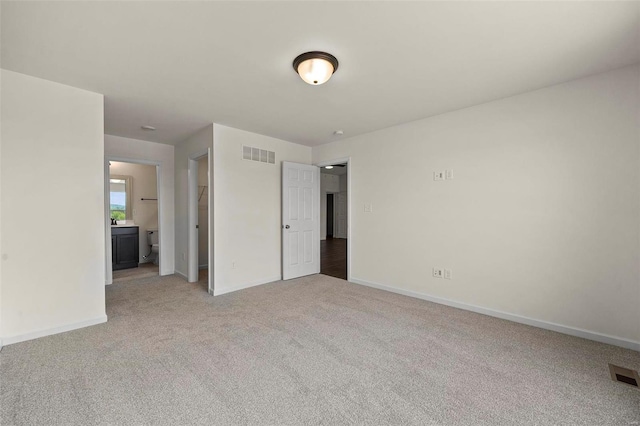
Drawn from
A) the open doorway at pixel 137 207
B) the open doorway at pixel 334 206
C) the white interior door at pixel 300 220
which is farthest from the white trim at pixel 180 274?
the open doorway at pixel 334 206

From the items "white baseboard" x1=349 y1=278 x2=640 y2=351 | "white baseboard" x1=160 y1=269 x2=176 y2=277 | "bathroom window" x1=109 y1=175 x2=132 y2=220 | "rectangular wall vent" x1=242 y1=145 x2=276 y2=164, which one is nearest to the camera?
"white baseboard" x1=349 y1=278 x2=640 y2=351

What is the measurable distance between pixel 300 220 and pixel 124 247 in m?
3.73

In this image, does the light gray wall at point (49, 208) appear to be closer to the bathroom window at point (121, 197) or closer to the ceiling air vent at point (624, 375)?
the bathroom window at point (121, 197)

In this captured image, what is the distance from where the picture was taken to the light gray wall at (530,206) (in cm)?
249

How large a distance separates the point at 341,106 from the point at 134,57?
2.10 metres

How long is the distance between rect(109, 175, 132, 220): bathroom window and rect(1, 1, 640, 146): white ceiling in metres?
3.56

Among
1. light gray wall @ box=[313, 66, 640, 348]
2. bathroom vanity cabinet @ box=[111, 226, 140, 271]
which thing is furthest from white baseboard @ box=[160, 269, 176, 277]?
light gray wall @ box=[313, 66, 640, 348]

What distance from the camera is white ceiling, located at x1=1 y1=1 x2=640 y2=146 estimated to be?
1.78 meters

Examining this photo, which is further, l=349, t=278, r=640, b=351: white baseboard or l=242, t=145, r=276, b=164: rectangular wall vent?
l=242, t=145, r=276, b=164: rectangular wall vent

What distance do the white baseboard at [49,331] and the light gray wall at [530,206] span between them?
3686 mm

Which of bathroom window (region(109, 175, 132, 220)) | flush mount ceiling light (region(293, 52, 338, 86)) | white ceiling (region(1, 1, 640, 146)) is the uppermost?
white ceiling (region(1, 1, 640, 146))

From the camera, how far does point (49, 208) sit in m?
2.71

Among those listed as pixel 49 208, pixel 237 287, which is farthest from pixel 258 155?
pixel 49 208

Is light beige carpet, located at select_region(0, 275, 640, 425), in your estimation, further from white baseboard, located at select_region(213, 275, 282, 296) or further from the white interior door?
the white interior door
